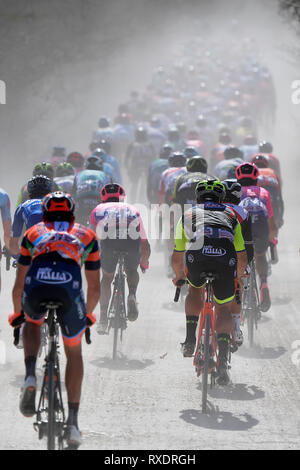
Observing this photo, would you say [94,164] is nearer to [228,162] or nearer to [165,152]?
[228,162]

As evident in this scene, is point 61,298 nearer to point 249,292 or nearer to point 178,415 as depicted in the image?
point 178,415

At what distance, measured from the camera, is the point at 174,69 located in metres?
48.3

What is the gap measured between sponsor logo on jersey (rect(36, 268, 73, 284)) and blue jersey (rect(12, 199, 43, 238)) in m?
3.11

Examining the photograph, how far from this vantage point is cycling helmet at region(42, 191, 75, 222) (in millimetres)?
7434

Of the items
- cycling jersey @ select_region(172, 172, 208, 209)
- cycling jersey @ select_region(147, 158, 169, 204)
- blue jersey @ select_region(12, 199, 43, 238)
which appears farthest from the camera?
cycling jersey @ select_region(147, 158, 169, 204)

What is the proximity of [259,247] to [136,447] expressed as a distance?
5583mm

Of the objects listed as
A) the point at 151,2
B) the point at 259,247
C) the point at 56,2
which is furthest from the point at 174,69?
the point at 259,247

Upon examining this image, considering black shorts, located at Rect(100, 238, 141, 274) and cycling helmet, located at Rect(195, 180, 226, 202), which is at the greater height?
cycling helmet, located at Rect(195, 180, 226, 202)

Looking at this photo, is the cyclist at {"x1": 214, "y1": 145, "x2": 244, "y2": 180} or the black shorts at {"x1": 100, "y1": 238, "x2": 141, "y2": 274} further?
the cyclist at {"x1": 214, "y1": 145, "x2": 244, "y2": 180}

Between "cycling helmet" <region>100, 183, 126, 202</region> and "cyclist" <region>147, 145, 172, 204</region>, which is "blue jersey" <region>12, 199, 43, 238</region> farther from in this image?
"cyclist" <region>147, 145, 172, 204</region>

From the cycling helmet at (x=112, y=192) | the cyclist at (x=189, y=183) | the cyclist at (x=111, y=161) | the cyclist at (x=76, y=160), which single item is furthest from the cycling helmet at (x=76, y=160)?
the cycling helmet at (x=112, y=192)

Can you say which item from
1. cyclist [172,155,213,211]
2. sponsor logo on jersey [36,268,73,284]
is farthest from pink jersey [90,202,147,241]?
sponsor logo on jersey [36,268,73,284]

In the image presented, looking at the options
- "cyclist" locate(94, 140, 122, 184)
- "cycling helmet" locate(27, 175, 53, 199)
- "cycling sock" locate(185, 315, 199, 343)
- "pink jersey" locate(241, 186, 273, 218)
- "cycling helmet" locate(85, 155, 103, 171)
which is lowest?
"cycling sock" locate(185, 315, 199, 343)

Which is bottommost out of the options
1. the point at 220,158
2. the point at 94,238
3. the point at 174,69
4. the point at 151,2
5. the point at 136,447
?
the point at 136,447
